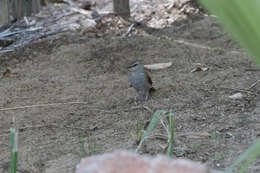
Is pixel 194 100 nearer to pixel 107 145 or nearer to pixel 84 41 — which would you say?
pixel 107 145

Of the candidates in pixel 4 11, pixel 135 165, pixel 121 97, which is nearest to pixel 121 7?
pixel 4 11

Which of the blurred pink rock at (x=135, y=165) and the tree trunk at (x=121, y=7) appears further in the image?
the tree trunk at (x=121, y=7)

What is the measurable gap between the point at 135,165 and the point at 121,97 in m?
2.80

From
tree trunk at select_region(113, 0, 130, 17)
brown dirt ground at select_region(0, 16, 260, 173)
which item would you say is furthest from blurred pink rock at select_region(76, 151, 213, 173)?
tree trunk at select_region(113, 0, 130, 17)

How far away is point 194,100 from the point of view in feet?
10.7

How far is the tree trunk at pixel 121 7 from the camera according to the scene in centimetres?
589

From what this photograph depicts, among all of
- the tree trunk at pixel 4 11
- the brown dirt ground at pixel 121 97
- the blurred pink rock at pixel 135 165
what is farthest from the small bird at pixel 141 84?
the tree trunk at pixel 4 11

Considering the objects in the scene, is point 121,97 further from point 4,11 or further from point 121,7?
point 4,11

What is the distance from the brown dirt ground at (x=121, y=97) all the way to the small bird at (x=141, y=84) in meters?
0.09

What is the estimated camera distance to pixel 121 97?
3.58 meters

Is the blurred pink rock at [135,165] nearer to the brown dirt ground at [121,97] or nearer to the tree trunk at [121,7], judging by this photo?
the brown dirt ground at [121,97]

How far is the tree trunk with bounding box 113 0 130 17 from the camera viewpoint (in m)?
5.89

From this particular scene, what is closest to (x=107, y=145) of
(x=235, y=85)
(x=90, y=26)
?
(x=235, y=85)

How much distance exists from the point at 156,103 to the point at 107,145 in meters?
0.95
